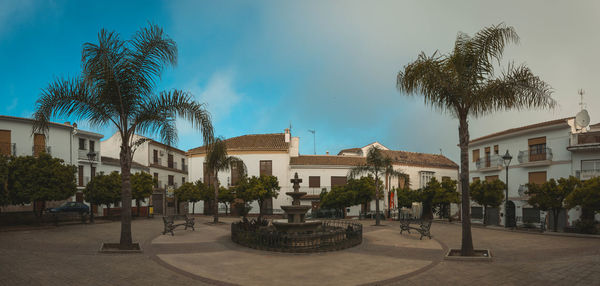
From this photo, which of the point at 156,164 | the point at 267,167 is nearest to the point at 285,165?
the point at 267,167

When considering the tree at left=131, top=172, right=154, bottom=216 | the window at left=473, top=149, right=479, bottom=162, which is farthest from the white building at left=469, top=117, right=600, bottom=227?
the tree at left=131, top=172, right=154, bottom=216

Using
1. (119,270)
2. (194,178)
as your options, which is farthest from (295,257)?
(194,178)

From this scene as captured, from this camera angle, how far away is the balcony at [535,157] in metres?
25.2

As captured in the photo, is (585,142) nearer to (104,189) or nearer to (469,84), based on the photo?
(469,84)

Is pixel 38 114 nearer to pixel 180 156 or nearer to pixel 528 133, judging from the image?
pixel 528 133

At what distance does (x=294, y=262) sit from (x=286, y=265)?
46 centimetres

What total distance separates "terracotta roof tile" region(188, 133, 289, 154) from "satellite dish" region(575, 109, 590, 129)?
25645mm

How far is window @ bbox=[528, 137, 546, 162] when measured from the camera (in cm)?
2595

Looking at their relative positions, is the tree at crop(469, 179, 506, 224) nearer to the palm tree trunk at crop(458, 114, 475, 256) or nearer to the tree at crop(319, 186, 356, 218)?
the tree at crop(319, 186, 356, 218)

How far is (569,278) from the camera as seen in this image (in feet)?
24.6

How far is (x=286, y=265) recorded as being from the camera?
9.47 meters

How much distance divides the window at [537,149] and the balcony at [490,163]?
8.54 feet

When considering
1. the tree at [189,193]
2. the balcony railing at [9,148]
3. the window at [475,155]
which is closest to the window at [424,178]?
the window at [475,155]

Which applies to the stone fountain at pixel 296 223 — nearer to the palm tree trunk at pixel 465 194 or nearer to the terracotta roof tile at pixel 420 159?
the palm tree trunk at pixel 465 194
